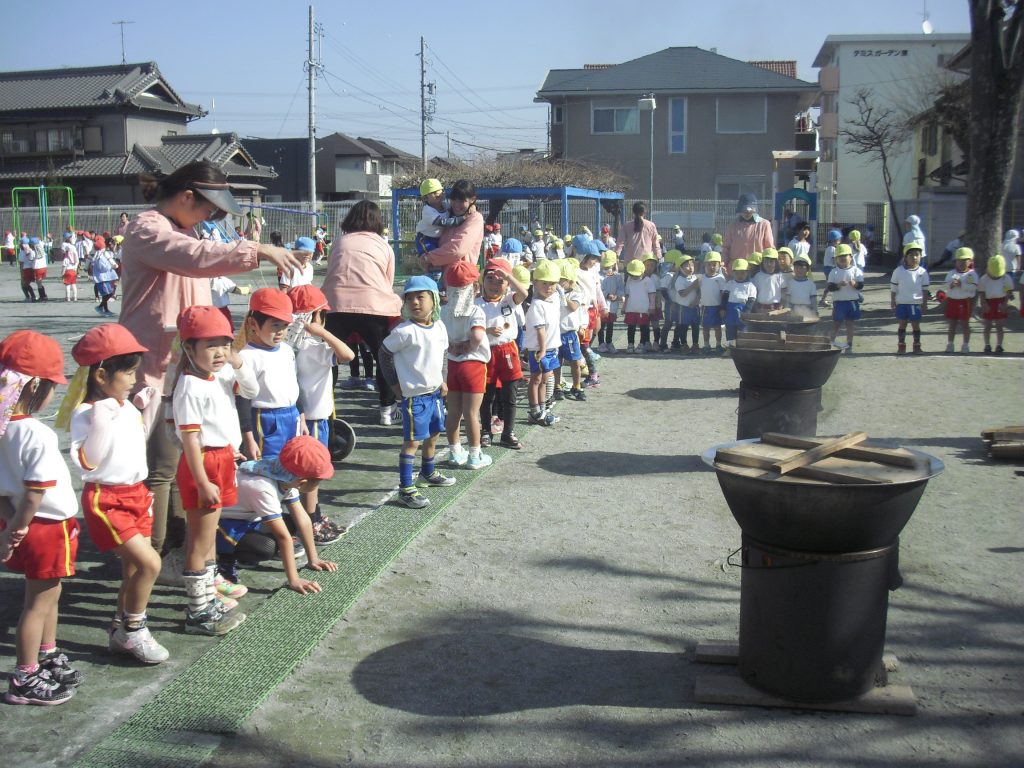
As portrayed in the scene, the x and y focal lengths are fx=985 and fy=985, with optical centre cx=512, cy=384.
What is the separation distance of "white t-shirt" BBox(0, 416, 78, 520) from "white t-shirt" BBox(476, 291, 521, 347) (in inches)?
167

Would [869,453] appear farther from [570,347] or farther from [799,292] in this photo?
[799,292]

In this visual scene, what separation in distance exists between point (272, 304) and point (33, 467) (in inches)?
65.0

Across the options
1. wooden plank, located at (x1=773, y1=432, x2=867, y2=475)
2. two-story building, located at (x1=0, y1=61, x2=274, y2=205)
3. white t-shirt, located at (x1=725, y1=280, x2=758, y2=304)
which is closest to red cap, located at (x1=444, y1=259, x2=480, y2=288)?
wooden plank, located at (x1=773, y1=432, x2=867, y2=475)

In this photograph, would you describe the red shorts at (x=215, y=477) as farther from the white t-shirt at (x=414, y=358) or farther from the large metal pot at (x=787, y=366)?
the large metal pot at (x=787, y=366)

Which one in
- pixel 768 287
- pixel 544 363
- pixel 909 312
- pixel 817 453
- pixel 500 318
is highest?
pixel 768 287

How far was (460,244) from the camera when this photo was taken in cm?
841

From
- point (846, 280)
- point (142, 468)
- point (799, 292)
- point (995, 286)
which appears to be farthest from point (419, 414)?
point (995, 286)

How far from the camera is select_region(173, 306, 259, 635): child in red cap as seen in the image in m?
4.18

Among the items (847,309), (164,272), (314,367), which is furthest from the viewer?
(847,309)

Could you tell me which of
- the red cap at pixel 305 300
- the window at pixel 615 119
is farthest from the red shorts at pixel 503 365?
the window at pixel 615 119

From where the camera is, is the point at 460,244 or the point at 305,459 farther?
the point at 460,244

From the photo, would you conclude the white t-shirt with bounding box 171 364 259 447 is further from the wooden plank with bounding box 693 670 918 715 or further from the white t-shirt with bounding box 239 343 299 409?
the wooden plank with bounding box 693 670 918 715

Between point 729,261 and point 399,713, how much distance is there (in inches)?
475

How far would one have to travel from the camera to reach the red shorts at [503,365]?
8102 millimetres
